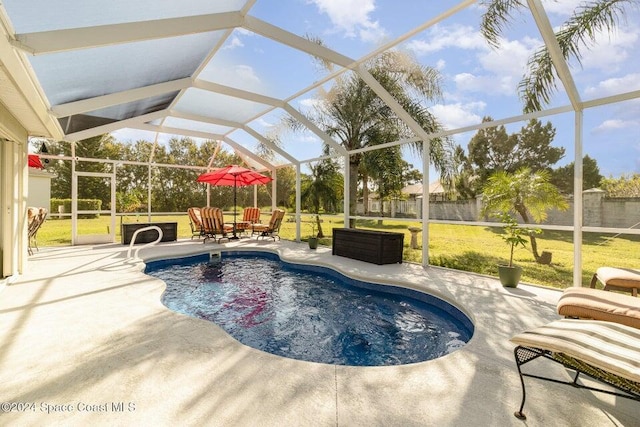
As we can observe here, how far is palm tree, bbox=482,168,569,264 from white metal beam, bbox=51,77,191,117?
7.59 m

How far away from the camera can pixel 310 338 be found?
4043 mm

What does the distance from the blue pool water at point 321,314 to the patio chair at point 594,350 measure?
1600mm

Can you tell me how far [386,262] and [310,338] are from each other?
399 cm

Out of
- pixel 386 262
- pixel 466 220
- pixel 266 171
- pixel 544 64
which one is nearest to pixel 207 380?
pixel 386 262

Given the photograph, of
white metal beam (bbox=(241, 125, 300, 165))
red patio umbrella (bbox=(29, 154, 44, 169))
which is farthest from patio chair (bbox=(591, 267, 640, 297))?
red patio umbrella (bbox=(29, 154, 44, 169))

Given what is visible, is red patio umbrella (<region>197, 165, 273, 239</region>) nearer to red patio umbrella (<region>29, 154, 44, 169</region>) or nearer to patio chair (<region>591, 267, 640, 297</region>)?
red patio umbrella (<region>29, 154, 44, 169</region>)

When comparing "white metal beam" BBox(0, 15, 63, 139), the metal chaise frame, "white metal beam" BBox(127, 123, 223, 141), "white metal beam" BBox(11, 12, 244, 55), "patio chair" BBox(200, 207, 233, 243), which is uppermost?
"white metal beam" BBox(127, 123, 223, 141)

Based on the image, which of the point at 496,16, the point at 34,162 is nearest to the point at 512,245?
the point at 496,16

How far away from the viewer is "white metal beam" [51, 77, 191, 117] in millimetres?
5652

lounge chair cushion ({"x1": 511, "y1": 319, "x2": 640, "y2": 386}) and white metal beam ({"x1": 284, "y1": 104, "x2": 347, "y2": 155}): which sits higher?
white metal beam ({"x1": 284, "y1": 104, "x2": 347, "y2": 155})

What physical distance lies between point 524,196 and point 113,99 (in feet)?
29.7

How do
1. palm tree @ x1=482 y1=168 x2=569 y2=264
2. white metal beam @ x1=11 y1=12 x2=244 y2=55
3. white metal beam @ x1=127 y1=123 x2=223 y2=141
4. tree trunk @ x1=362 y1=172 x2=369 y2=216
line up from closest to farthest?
white metal beam @ x1=11 y1=12 x2=244 y2=55, palm tree @ x1=482 y1=168 x2=569 y2=264, white metal beam @ x1=127 y1=123 x2=223 y2=141, tree trunk @ x1=362 y1=172 x2=369 y2=216

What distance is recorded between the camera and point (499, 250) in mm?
10797

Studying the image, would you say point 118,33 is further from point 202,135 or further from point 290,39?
point 202,135
